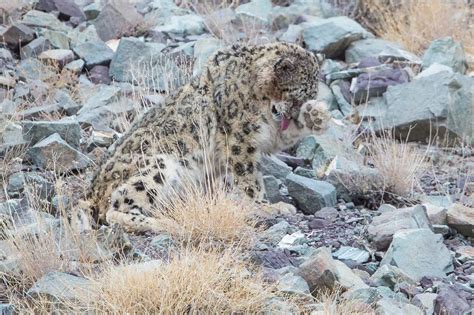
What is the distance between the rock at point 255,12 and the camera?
14.9 m

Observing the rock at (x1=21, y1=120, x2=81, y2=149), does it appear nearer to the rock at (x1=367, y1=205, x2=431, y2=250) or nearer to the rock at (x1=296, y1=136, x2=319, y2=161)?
the rock at (x1=296, y1=136, x2=319, y2=161)

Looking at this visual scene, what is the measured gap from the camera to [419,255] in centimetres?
701

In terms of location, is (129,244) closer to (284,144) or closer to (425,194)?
(284,144)

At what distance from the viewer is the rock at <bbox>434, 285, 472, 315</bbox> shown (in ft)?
19.9

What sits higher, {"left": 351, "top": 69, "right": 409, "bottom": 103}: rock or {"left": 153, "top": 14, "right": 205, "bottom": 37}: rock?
{"left": 153, "top": 14, "right": 205, "bottom": 37}: rock

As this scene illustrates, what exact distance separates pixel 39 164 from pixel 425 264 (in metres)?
4.11

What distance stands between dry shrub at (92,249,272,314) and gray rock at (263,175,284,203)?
121 inches

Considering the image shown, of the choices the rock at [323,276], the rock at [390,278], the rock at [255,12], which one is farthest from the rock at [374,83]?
the rock at [323,276]

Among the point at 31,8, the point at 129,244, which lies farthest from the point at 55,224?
the point at 31,8

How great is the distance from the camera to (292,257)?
713 cm

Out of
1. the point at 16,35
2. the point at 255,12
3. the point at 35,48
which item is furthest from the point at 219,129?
the point at 255,12

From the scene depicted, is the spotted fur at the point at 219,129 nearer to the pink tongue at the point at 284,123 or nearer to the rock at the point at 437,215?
the pink tongue at the point at 284,123

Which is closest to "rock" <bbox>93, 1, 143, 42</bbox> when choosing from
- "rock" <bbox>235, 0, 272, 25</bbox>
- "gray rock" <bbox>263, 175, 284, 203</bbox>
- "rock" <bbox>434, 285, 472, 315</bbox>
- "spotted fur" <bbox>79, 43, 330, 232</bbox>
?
"rock" <bbox>235, 0, 272, 25</bbox>

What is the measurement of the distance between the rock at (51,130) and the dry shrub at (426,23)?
6139 mm
